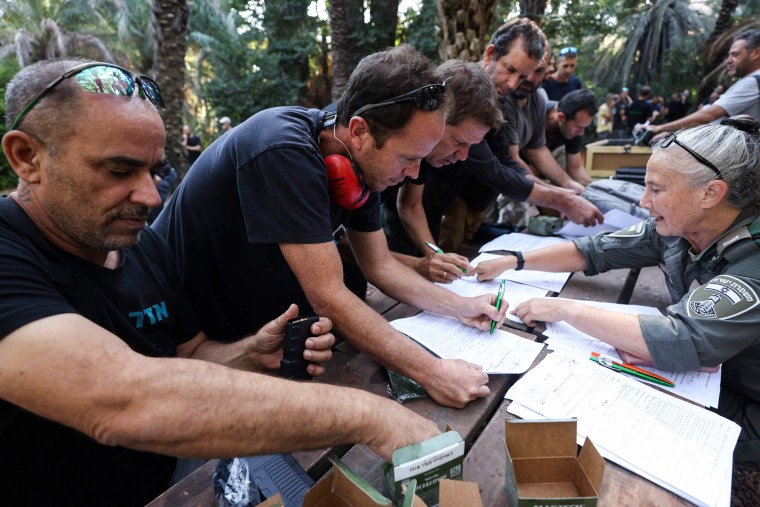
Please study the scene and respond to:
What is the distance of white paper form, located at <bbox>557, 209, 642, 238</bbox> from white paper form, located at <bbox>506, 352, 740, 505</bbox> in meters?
1.76

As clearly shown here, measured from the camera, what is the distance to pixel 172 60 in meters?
7.38

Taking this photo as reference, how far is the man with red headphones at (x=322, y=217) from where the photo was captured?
Answer: 5.03 feet

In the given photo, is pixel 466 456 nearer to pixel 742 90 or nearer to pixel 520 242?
pixel 520 242

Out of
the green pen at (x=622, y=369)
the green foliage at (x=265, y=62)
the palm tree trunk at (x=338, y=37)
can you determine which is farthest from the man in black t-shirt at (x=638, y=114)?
the green pen at (x=622, y=369)

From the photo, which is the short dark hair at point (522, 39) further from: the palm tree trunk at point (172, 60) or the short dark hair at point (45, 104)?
the palm tree trunk at point (172, 60)

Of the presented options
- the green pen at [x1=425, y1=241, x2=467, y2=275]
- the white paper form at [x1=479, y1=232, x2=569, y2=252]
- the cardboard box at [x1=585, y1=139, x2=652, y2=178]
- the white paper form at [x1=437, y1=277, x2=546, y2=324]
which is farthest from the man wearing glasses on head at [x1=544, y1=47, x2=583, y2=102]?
the white paper form at [x1=437, y1=277, x2=546, y2=324]

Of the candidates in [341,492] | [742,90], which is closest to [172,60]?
[742,90]

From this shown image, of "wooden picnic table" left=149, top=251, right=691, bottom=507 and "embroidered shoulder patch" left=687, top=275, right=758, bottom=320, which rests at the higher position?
"embroidered shoulder patch" left=687, top=275, right=758, bottom=320

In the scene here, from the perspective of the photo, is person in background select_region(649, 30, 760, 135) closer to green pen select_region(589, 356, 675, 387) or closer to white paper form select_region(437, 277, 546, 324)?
white paper form select_region(437, 277, 546, 324)

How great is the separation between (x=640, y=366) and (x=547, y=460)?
800 mm

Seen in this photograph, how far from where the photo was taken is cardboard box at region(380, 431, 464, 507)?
91 cm

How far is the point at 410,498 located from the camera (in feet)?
2.64

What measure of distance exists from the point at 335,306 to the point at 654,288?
1970 mm

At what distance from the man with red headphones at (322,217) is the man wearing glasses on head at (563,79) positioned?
15.9 ft
